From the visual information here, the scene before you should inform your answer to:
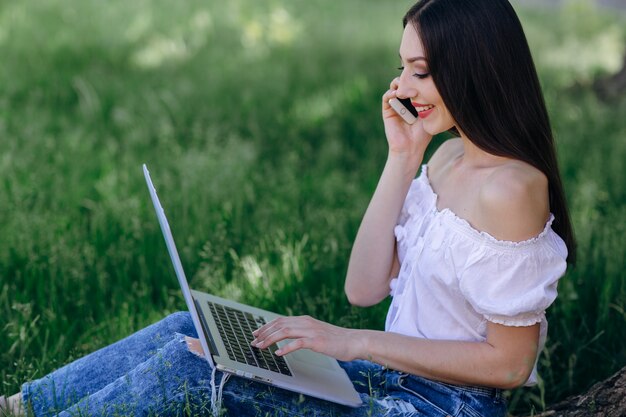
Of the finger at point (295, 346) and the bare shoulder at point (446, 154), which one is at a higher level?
the bare shoulder at point (446, 154)

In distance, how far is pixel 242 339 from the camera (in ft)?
7.64

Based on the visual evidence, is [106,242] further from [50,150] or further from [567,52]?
[567,52]

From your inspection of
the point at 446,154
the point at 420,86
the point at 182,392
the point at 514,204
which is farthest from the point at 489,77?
the point at 182,392

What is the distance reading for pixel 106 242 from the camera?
3799mm

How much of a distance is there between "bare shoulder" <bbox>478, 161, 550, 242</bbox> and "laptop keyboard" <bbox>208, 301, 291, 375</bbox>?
624mm

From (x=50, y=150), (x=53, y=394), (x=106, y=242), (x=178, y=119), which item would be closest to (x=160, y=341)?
(x=53, y=394)

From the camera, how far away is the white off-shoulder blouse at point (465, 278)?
2145mm

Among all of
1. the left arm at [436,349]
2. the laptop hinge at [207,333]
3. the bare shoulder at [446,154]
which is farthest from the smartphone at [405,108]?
the laptop hinge at [207,333]

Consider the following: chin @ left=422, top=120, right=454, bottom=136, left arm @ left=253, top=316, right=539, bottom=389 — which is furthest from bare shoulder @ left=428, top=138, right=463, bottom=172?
left arm @ left=253, top=316, right=539, bottom=389

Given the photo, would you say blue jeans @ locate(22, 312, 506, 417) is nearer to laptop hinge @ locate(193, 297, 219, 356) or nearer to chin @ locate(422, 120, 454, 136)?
laptop hinge @ locate(193, 297, 219, 356)

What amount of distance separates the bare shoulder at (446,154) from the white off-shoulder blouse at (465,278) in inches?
3.6

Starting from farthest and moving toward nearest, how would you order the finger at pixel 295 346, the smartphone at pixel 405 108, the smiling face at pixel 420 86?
the smartphone at pixel 405 108, the smiling face at pixel 420 86, the finger at pixel 295 346

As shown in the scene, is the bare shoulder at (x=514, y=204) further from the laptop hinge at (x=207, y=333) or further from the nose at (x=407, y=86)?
the laptop hinge at (x=207, y=333)

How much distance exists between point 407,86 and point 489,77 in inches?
9.2
